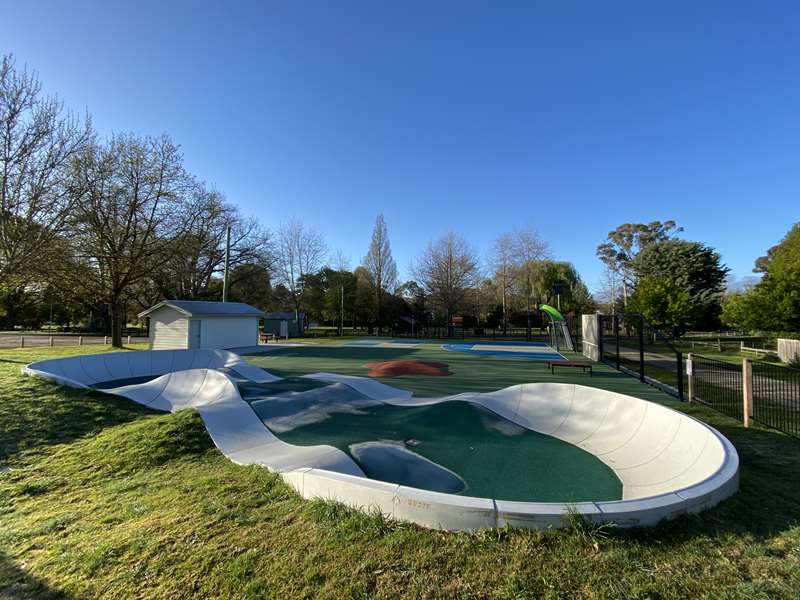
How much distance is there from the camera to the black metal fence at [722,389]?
7800mm

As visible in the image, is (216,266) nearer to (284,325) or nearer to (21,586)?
(284,325)

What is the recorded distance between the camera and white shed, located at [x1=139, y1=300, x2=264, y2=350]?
71.5ft

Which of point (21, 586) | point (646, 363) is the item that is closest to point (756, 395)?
point (646, 363)

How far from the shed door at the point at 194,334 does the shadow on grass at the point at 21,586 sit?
20693mm

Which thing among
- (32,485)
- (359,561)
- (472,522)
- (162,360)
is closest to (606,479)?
(472,522)

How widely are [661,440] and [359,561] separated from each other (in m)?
5.19

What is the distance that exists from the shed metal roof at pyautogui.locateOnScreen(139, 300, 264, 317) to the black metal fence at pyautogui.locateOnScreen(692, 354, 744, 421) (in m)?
23.5

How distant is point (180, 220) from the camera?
1011 inches

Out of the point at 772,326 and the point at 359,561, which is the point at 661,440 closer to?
the point at 359,561

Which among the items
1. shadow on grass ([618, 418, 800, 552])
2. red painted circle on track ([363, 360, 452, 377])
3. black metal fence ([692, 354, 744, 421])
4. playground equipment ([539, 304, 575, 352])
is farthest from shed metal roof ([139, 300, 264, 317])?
shadow on grass ([618, 418, 800, 552])

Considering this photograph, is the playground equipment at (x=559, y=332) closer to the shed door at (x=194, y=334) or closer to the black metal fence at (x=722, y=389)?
the black metal fence at (x=722, y=389)

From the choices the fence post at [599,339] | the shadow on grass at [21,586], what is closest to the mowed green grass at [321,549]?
the shadow on grass at [21,586]

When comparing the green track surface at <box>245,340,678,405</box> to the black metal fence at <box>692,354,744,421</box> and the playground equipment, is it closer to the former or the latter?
the black metal fence at <box>692,354,744,421</box>

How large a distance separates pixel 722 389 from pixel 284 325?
33.3 meters
